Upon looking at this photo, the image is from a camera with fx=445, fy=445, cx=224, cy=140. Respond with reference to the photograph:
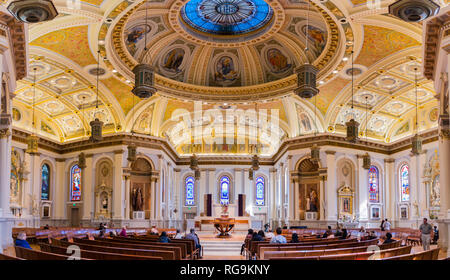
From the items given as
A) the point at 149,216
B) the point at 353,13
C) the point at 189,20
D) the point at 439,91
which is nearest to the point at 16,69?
the point at 189,20

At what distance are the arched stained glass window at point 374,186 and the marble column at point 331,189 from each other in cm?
372

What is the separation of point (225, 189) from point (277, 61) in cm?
1656

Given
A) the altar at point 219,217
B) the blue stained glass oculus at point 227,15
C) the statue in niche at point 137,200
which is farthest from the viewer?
the altar at point 219,217

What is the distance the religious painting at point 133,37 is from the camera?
909 inches

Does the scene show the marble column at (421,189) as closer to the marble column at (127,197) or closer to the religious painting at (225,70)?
the religious painting at (225,70)

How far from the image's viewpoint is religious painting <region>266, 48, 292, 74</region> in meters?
27.1

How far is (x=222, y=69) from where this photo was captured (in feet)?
95.3

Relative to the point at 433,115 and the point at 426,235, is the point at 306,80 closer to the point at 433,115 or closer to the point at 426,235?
the point at 426,235

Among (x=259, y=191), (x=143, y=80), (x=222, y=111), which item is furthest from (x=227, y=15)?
(x=259, y=191)

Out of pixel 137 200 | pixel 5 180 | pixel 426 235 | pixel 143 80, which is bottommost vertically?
pixel 426 235

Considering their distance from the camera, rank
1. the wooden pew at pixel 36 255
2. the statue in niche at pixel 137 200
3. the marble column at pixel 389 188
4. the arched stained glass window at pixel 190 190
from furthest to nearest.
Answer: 1. the arched stained glass window at pixel 190 190
2. the marble column at pixel 389 188
3. the statue in niche at pixel 137 200
4. the wooden pew at pixel 36 255

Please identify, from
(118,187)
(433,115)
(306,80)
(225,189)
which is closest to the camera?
(306,80)

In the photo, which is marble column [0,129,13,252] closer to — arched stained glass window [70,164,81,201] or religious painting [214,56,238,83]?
religious painting [214,56,238,83]

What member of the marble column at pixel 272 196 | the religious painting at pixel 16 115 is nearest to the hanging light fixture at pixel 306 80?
the religious painting at pixel 16 115
